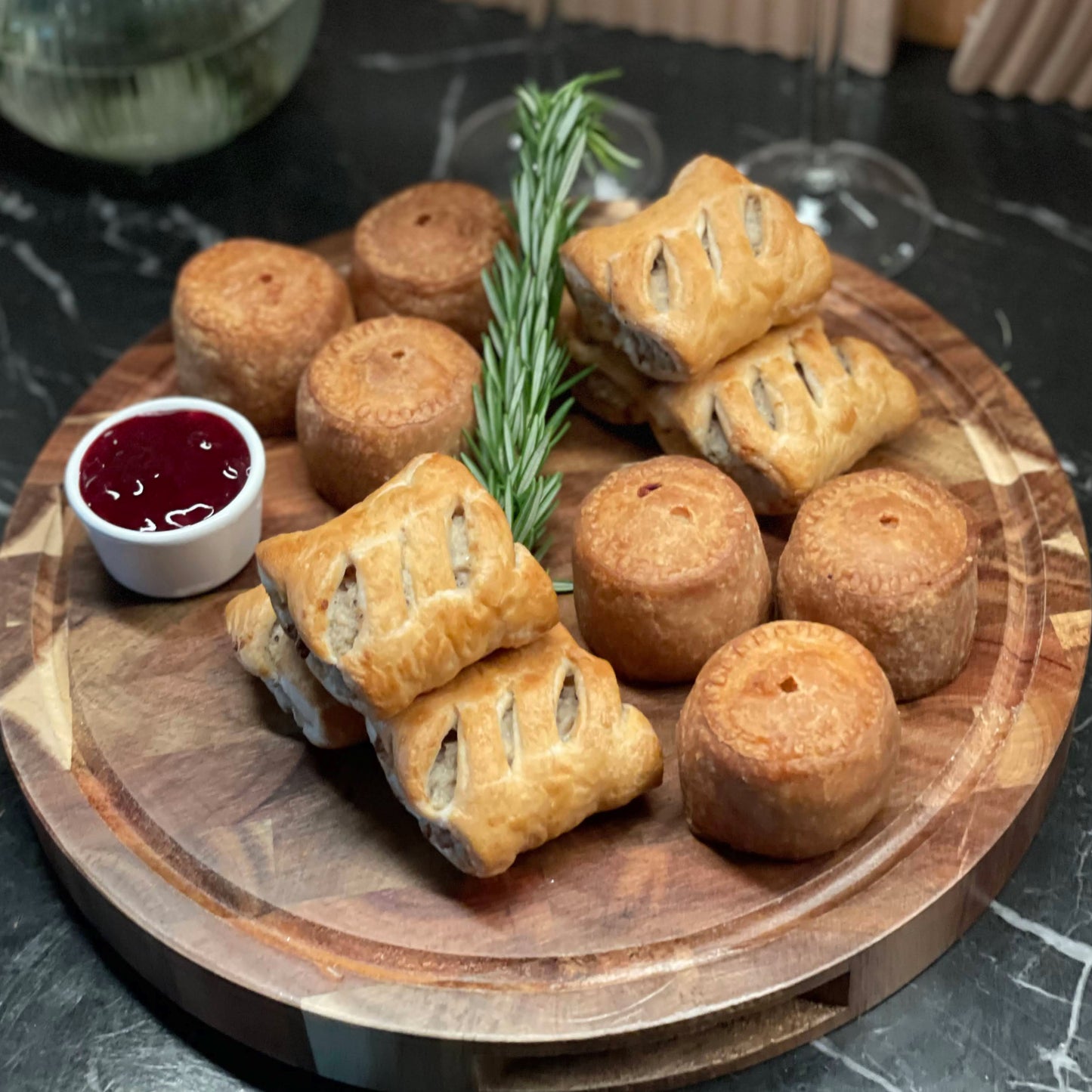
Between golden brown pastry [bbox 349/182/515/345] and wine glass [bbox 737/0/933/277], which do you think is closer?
golden brown pastry [bbox 349/182/515/345]

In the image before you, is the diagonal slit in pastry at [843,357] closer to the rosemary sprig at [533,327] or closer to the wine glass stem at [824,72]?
the rosemary sprig at [533,327]

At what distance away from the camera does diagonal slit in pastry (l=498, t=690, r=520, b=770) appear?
228 centimetres

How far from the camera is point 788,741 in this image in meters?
2.22

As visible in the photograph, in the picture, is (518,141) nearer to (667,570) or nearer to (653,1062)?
(667,570)

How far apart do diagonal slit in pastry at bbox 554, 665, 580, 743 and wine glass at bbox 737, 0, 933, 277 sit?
62.6 inches

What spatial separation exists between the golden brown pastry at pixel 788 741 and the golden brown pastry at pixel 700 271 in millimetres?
549

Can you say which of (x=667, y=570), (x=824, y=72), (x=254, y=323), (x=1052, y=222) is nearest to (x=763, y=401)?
(x=667, y=570)

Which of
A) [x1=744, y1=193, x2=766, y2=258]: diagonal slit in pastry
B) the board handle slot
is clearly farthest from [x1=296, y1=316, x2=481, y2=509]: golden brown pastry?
the board handle slot

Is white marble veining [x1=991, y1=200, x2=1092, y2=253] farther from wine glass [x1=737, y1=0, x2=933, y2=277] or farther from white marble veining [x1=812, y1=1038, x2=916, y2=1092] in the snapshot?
white marble veining [x1=812, y1=1038, x2=916, y2=1092]

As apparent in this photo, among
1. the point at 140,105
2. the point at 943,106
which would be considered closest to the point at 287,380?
the point at 140,105

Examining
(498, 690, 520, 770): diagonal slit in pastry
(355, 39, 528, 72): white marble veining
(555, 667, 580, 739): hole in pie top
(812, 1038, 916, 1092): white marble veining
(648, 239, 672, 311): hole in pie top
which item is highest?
(648, 239, 672, 311): hole in pie top

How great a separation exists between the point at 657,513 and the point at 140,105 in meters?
1.73

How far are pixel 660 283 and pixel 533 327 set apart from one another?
27 centimetres

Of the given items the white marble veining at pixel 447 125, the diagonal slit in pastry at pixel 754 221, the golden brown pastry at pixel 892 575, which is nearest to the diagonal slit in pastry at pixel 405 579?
the golden brown pastry at pixel 892 575
